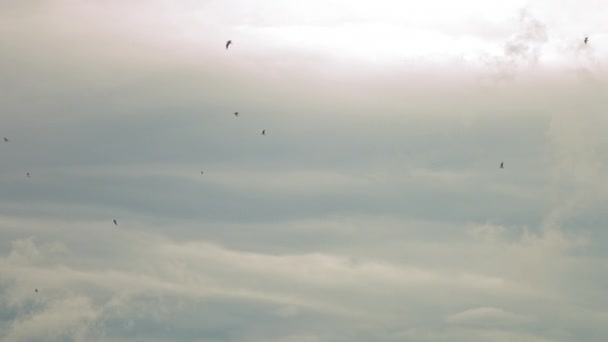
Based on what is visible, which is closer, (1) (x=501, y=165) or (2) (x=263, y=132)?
(2) (x=263, y=132)

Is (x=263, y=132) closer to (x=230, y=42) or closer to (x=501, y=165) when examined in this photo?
(x=230, y=42)

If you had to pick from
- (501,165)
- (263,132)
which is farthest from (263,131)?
(501,165)

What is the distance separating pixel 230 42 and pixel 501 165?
12527cm

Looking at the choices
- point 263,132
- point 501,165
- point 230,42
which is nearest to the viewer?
point 230,42

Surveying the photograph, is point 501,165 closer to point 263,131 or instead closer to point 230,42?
point 263,131

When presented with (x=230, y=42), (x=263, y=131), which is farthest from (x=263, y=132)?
(x=230, y=42)

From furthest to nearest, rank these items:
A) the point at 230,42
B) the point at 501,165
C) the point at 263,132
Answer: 1. the point at 501,165
2. the point at 263,132
3. the point at 230,42

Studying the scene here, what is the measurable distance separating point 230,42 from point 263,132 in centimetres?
3703

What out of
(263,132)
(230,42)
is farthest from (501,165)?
(230,42)

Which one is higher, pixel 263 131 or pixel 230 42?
pixel 230 42

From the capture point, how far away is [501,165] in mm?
154750

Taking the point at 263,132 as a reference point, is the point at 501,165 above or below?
above

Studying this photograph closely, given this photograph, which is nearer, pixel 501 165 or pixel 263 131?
pixel 263 131

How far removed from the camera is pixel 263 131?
14250 centimetres
